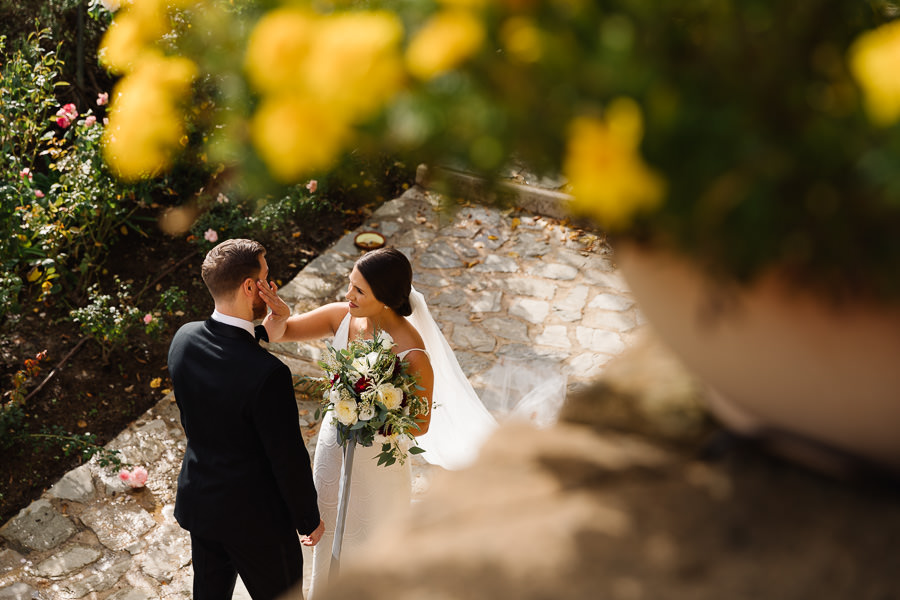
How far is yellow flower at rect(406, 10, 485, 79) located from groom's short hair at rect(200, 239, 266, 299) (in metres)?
2.80

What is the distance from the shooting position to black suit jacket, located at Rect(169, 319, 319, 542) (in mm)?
3127

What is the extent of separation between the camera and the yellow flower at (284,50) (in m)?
0.69

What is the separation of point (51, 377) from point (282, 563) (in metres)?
2.56

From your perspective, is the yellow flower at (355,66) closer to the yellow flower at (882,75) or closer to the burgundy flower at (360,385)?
the yellow flower at (882,75)

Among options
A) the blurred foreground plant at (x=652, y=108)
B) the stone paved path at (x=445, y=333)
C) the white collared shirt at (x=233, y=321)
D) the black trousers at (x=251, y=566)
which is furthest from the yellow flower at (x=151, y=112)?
the black trousers at (x=251, y=566)

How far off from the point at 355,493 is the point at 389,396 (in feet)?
2.50

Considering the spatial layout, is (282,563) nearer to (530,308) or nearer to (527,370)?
(527,370)

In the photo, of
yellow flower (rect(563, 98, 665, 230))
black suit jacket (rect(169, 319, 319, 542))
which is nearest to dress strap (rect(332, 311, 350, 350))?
black suit jacket (rect(169, 319, 319, 542))

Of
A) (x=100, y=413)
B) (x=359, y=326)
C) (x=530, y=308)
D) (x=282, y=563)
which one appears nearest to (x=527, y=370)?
(x=359, y=326)

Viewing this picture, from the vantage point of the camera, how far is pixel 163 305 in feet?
18.8

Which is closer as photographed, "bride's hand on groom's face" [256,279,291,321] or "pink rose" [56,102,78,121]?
"bride's hand on groom's face" [256,279,291,321]

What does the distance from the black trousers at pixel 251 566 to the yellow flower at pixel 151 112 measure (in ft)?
9.20

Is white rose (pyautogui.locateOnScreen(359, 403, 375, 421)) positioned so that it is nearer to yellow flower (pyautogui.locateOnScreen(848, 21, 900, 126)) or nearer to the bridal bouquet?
the bridal bouquet

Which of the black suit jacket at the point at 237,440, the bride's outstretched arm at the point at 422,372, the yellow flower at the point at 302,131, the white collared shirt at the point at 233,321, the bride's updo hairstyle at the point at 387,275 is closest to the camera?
the yellow flower at the point at 302,131
